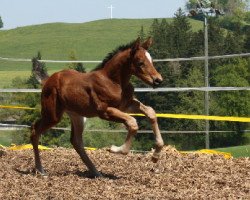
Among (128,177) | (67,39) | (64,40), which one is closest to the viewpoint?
(128,177)

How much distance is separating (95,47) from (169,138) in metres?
31.7

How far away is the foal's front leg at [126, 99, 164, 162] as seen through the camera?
25.8ft

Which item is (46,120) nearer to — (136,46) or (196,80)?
(136,46)

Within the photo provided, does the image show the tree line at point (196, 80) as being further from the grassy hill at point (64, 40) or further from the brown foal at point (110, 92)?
the brown foal at point (110, 92)

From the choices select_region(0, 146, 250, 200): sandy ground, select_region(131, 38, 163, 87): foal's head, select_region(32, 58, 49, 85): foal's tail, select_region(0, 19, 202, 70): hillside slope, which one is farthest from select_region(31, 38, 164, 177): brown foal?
select_region(0, 19, 202, 70): hillside slope

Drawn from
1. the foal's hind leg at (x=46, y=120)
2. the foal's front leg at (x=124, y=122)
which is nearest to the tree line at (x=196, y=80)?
the foal's hind leg at (x=46, y=120)

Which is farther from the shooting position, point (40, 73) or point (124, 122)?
point (40, 73)

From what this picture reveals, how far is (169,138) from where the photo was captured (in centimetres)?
4372

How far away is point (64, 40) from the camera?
7888 cm

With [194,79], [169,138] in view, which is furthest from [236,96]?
[169,138]

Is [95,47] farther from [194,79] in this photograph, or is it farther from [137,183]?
[137,183]

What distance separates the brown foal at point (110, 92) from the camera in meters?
7.88

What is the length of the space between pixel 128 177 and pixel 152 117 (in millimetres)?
949

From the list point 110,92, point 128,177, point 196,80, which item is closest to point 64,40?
point 196,80
